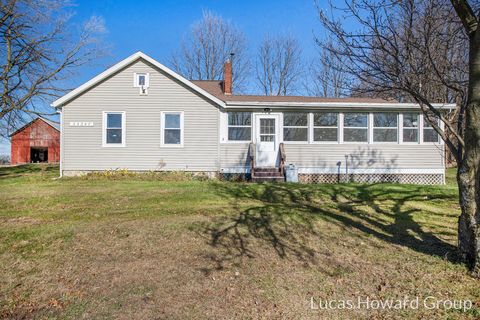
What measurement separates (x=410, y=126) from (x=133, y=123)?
11807mm

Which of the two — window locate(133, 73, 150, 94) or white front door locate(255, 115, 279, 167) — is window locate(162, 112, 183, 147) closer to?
window locate(133, 73, 150, 94)

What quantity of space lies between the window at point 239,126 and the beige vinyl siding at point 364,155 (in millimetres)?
371

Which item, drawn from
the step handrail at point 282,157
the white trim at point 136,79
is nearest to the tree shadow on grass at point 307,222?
the step handrail at point 282,157

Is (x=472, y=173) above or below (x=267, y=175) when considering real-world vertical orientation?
above

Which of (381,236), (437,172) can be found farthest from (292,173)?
(381,236)

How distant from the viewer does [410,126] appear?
13.7m

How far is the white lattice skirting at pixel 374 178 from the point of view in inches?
534

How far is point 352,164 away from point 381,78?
9.18m

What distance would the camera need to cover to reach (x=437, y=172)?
13602 millimetres

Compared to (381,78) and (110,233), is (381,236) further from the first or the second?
(110,233)

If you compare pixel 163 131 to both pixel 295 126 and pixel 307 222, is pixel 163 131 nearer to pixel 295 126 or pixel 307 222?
pixel 295 126

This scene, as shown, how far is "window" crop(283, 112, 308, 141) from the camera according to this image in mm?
13573

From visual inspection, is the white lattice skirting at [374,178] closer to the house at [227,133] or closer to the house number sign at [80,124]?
the house at [227,133]

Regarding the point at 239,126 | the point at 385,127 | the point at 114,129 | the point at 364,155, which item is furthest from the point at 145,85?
the point at 385,127
